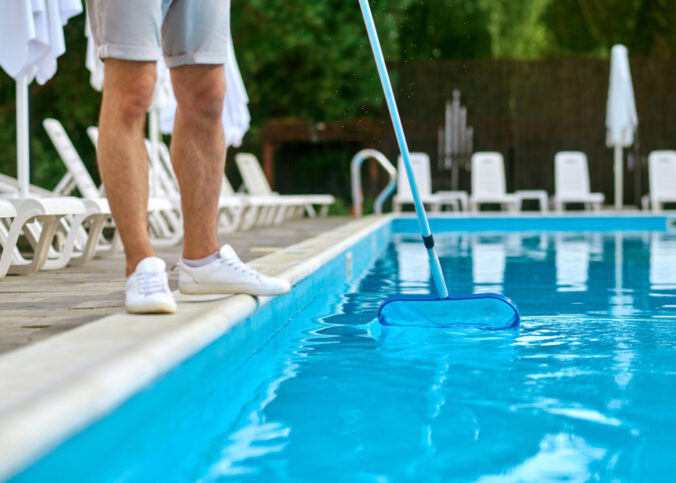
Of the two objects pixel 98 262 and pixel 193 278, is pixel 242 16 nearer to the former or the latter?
pixel 98 262

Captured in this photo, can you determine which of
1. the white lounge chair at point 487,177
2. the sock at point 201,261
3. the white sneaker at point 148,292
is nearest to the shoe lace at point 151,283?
the white sneaker at point 148,292

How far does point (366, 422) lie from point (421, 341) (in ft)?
3.69

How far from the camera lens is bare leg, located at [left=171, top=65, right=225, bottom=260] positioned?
287 cm

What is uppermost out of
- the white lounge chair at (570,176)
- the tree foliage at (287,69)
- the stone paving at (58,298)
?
the tree foliage at (287,69)

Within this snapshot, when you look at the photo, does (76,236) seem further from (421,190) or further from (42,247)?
(421,190)

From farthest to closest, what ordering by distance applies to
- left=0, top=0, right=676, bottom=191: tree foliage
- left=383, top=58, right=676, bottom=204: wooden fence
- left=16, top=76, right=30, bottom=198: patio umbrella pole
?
left=383, top=58, right=676, bottom=204: wooden fence
left=0, top=0, right=676, bottom=191: tree foliage
left=16, top=76, right=30, bottom=198: patio umbrella pole

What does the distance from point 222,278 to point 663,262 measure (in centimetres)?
479

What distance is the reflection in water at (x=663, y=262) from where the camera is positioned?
5.42 m

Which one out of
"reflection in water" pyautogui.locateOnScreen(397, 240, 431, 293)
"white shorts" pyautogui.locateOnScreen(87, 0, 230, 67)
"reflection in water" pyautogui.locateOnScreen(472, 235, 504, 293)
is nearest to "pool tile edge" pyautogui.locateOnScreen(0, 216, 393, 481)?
"white shorts" pyautogui.locateOnScreen(87, 0, 230, 67)

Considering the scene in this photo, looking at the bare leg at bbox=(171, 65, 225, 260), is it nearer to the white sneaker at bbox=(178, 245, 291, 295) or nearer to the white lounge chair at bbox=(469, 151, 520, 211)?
the white sneaker at bbox=(178, 245, 291, 295)

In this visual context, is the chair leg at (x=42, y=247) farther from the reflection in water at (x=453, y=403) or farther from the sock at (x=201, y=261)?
the sock at (x=201, y=261)

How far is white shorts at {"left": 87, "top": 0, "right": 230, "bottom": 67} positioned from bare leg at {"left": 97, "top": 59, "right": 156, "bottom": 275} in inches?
2.0

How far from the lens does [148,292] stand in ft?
8.15

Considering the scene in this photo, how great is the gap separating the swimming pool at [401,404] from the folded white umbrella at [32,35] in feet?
4.97
